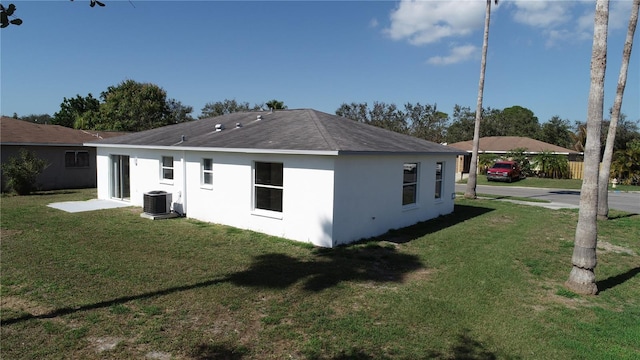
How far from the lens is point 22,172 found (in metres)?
18.4

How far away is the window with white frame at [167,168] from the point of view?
1457cm

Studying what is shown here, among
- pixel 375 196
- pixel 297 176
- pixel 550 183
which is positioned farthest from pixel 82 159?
pixel 550 183

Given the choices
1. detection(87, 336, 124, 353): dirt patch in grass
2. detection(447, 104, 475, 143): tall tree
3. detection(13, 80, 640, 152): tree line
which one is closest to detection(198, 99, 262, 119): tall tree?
detection(13, 80, 640, 152): tree line

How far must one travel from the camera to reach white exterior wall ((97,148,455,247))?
9930 mm

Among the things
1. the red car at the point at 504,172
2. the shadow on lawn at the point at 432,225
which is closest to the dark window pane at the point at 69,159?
the shadow on lawn at the point at 432,225

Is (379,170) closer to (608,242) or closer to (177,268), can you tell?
(177,268)

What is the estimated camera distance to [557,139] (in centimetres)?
5534

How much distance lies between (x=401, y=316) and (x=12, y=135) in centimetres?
2277

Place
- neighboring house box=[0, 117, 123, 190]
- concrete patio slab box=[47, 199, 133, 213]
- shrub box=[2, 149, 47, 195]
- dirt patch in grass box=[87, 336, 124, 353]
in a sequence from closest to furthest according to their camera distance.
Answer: dirt patch in grass box=[87, 336, 124, 353], concrete patio slab box=[47, 199, 133, 213], shrub box=[2, 149, 47, 195], neighboring house box=[0, 117, 123, 190]

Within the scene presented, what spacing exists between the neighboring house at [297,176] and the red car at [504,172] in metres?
20.1

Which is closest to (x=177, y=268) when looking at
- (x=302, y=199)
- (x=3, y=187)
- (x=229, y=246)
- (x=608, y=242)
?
(x=229, y=246)

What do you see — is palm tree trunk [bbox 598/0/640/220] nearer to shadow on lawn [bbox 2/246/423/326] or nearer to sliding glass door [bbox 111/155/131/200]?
shadow on lawn [bbox 2/246/423/326]

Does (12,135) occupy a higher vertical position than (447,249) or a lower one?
higher

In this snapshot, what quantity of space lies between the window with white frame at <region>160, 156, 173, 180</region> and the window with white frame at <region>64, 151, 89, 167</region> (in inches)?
448
